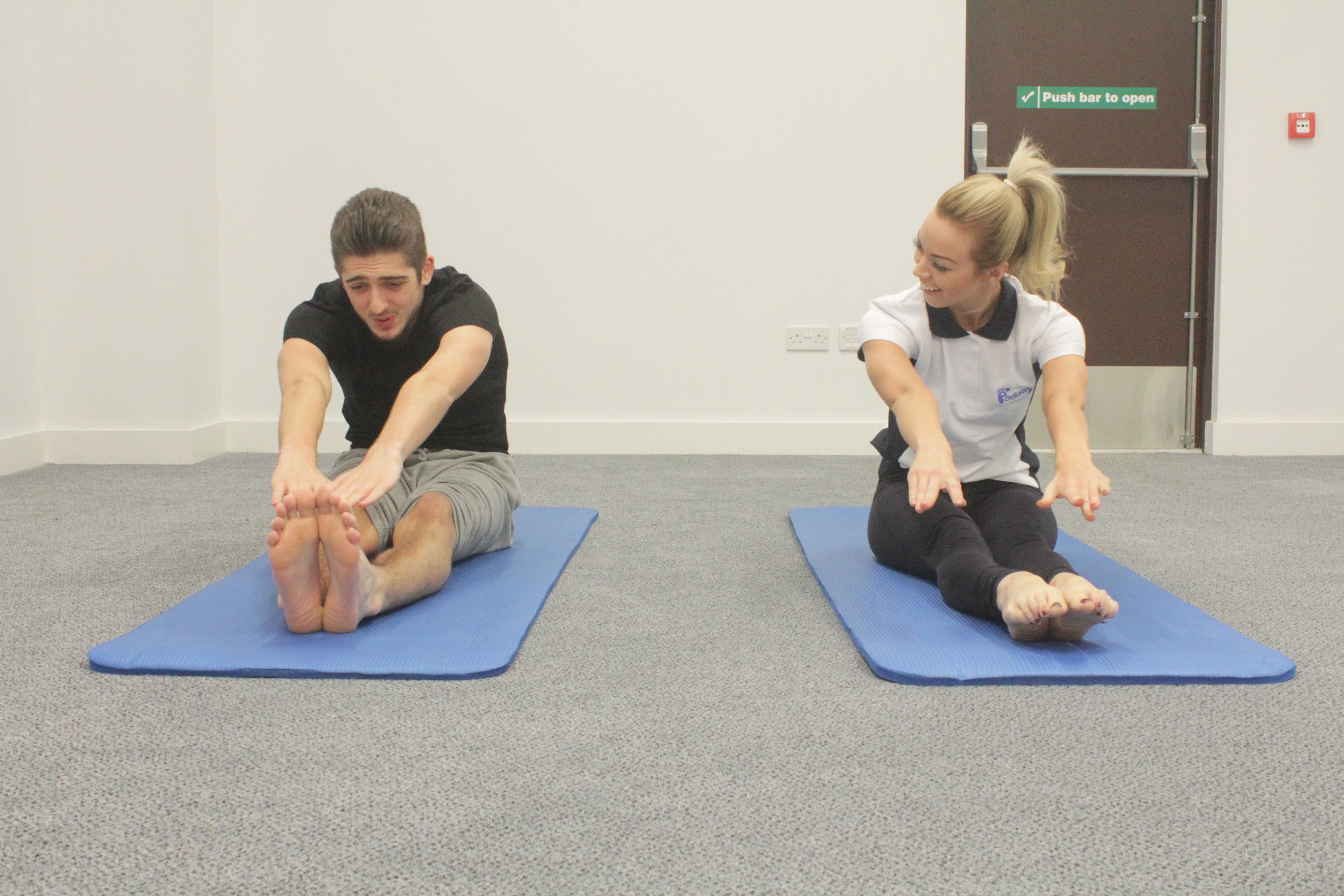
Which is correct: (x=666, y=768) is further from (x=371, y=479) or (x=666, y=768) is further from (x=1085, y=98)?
(x=1085, y=98)

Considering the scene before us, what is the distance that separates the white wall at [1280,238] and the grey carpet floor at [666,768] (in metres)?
2.28

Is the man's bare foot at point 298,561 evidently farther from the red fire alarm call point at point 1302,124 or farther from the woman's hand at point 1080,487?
the red fire alarm call point at point 1302,124

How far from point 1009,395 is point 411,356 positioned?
1061mm

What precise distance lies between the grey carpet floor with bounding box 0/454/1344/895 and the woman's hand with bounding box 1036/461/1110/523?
0.24 metres

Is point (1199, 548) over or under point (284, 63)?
under

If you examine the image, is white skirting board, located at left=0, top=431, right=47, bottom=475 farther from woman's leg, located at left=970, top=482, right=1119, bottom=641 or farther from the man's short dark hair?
woman's leg, located at left=970, top=482, right=1119, bottom=641

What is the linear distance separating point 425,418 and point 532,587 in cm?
37

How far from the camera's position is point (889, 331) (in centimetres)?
169

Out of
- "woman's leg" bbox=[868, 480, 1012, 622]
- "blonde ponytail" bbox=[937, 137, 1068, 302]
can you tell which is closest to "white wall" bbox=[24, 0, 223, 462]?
"woman's leg" bbox=[868, 480, 1012, 622]

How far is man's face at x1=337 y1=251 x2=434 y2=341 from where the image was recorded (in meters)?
1.66

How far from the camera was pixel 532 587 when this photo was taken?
1.73 meters

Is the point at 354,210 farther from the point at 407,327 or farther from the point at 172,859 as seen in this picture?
the point at 172,859

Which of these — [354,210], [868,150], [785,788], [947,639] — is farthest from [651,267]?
[785,788]

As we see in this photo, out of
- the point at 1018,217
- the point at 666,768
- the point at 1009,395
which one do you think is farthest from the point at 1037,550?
the point at 666,768
